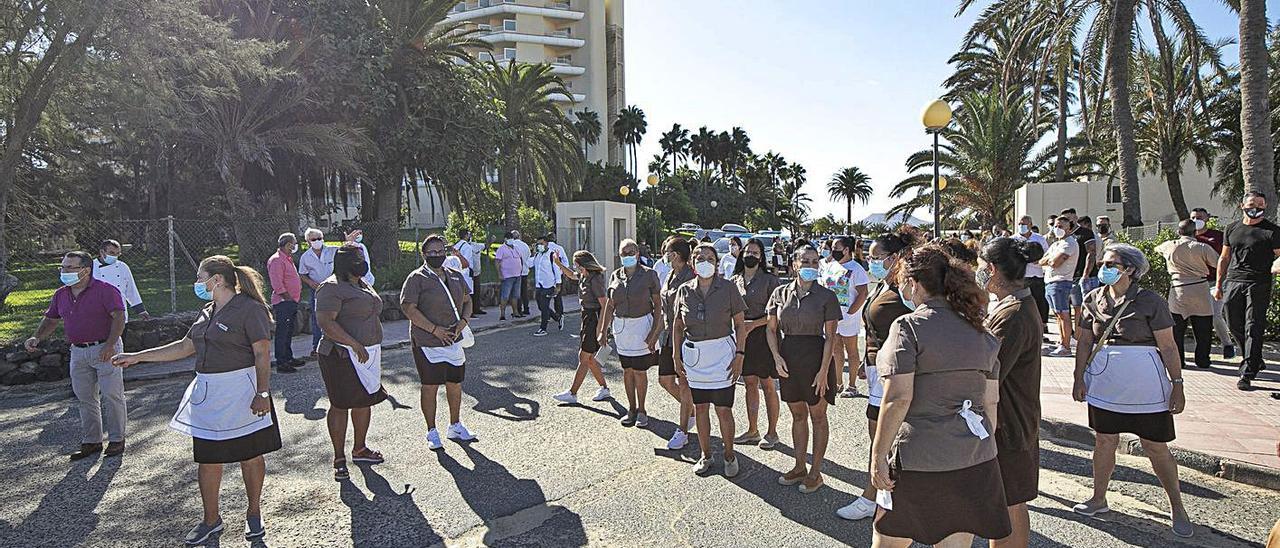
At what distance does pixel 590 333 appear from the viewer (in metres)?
7.95

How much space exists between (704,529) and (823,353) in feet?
4.61

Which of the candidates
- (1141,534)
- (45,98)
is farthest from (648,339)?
(45,98)

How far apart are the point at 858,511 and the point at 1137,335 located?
193 centimetres

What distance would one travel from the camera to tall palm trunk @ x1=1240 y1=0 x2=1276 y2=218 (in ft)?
39.0

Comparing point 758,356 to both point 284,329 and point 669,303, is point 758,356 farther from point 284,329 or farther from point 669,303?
point 284,329

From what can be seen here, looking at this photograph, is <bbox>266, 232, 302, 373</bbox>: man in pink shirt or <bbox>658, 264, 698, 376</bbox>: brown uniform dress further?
<bbox>266, 232, 302, 373</bbox>: man in pink shirt

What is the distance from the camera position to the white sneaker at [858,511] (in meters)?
4.65

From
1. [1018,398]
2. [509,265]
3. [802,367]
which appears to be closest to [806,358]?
[802,367]

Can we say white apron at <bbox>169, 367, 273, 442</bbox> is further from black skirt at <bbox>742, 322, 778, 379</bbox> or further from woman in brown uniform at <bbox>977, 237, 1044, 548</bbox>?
woman in brown uniform at <bbox>977, 237, 1044, 548</bbox>

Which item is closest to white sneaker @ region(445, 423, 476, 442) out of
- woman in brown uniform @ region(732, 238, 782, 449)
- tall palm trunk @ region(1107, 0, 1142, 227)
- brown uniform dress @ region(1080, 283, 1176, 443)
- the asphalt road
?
the asphalt road

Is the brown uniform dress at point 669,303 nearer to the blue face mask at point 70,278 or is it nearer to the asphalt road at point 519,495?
the asphalt road at point 519,495

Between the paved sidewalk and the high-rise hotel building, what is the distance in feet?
177

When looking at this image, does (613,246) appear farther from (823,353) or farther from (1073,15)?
(823,353)

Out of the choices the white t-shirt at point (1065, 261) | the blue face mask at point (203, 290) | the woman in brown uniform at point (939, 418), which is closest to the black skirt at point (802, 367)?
the woman in brown uniform at point (939, 418)
